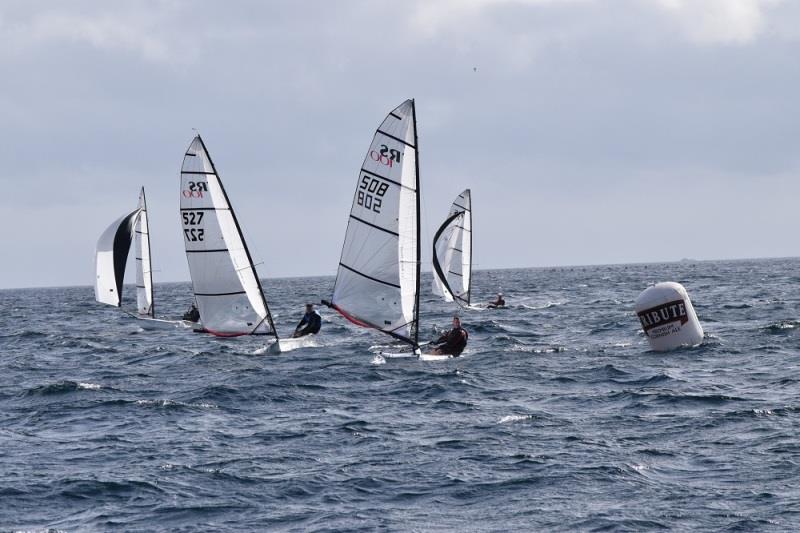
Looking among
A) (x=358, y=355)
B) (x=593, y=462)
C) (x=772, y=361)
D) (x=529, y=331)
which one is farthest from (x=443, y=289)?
(x=593, y=462)

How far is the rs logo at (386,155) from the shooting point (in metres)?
28.5

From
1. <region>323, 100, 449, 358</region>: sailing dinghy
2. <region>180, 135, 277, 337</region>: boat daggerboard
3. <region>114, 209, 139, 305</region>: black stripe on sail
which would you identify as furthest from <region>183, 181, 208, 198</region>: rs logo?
<region>114, 209, 139, 305</region>: black stripe on sail

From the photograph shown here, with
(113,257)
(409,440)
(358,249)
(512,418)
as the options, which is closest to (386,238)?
(358,249)

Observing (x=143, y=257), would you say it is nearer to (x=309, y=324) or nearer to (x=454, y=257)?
(x=454, y=257)

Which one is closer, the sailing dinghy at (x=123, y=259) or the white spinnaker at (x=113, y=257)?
the sailing dinghy at (x=123, y=259)

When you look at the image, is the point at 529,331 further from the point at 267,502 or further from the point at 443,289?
the point at 267,502

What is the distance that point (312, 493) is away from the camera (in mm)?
14914

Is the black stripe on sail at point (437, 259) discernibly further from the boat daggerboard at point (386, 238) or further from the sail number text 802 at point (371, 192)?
the sail number text 802 at point (371, 192)

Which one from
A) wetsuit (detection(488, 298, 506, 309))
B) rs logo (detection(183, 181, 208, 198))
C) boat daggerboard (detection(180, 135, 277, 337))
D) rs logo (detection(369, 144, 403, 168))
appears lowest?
wetsuit (detection(488, 298, 506, 309))

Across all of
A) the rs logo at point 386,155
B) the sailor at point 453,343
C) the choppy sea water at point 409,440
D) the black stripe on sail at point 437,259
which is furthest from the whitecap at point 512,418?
the black stripe on sail at point 437,259

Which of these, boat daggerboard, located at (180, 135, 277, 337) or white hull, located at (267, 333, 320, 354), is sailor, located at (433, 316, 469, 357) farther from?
boat daggerboard, located at (180, 135, 277, 337)

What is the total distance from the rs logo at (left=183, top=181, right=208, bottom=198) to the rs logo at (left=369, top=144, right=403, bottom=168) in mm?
6722

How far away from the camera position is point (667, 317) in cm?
2934

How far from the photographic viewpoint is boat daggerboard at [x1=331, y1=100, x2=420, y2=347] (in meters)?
28.5
